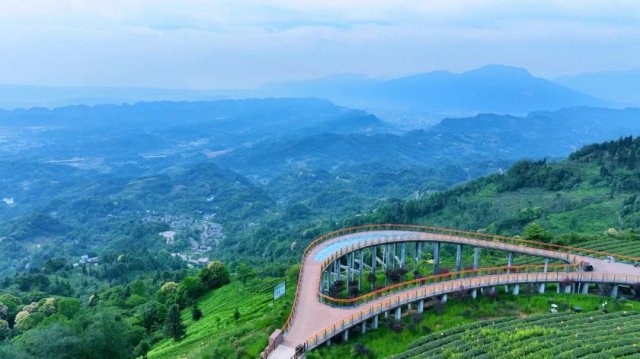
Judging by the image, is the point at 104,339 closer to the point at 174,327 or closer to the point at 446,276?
the point at 174,327

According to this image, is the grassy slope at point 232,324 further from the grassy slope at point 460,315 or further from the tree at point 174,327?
the grassy slope at point 460,315

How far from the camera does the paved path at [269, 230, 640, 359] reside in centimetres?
3562

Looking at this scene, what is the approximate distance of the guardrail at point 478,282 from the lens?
126 ft

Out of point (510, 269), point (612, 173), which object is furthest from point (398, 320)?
point (612, 173)

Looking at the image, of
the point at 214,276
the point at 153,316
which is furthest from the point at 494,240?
the point at 153,316

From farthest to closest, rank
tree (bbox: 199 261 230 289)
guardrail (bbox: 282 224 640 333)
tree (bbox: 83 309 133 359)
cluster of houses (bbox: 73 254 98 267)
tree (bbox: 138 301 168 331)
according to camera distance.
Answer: cluster of houses (bbox: 73 254 98 267) < tree (bbox: 199 261 230 289) < tree (bbox: 138 301 168 331) < guardrail (bbox: 282 224 640 333) < tree (bbox: 83 309 133 359)

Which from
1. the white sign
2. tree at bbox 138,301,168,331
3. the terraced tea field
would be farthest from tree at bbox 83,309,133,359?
the terraced tea field

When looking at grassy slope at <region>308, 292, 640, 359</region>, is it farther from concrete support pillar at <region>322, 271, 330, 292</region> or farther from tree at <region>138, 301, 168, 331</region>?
tree at <region>138, 301, 168, 331</region>

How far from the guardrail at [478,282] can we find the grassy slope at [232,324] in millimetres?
7306

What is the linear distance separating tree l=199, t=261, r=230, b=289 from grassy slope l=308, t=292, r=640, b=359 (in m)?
39.7

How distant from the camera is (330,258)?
49.1 meters

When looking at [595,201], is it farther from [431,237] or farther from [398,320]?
[398,320]

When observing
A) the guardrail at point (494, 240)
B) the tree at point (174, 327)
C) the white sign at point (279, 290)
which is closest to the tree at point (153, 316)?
the tree at point (174, 327)

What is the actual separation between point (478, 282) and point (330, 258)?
15.3 metres
